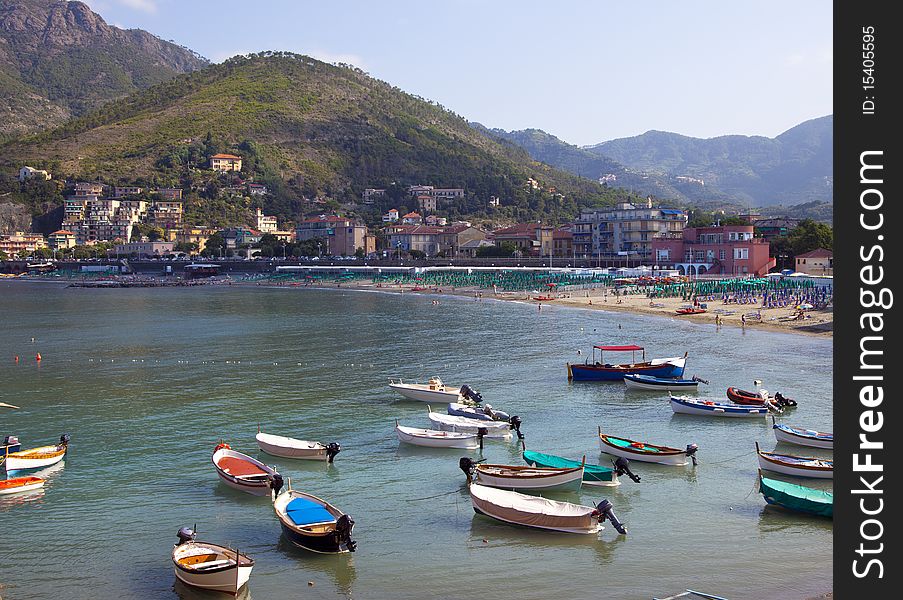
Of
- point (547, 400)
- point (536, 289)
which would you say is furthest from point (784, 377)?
point (536, 289)

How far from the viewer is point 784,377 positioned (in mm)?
43750

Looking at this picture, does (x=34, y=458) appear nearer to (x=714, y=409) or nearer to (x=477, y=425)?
(x=477, y=425)

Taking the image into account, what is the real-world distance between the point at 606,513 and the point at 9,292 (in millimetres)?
137139

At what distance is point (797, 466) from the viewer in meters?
25.5

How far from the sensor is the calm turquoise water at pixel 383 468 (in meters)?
19.4

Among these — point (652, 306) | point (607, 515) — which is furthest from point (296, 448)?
point (652, 306)

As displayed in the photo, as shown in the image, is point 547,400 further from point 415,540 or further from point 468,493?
point 415,540

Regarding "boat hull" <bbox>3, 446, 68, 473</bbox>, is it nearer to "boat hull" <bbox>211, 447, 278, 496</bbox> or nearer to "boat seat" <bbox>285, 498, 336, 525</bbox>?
"boat hull" <bbox>211, 447, 278, 496</bbox>

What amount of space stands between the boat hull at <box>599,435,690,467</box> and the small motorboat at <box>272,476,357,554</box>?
35.9 feet

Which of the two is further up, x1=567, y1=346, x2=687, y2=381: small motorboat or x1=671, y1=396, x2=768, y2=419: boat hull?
x1=567, y1=346, x2=687, y2=381: small motorboat

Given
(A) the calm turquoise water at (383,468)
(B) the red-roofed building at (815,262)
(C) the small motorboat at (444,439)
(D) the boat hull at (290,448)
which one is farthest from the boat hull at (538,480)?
(B) the red-roofed building at (815,262)

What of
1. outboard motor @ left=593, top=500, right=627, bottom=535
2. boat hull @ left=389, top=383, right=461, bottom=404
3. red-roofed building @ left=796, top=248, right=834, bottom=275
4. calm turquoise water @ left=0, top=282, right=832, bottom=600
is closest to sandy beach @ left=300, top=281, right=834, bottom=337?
calm turquoise water @ left=0, top=282, right=832, bottom=600

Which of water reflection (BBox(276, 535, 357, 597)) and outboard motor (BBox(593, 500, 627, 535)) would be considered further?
outboard motor (BBox(593, 500, 627, 535))

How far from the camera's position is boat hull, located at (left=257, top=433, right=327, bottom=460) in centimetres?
2856
